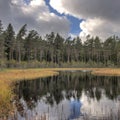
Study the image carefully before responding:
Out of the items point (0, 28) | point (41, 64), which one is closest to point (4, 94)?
point (0, 28)

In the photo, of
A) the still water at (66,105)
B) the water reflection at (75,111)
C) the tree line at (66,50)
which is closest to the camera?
the still water at (66,105)

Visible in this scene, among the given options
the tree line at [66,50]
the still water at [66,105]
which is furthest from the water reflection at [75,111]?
the tree line at [66,50]

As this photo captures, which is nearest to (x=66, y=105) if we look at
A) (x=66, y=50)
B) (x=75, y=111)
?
(x=75, y=111)

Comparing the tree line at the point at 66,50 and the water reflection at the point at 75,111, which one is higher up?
the tree line at the point at 66,50

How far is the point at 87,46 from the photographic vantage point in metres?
134

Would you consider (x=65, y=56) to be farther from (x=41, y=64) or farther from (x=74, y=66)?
(x=41, y=64)

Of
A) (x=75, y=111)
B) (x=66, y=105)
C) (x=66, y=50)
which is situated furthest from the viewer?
(x=66, y=50)

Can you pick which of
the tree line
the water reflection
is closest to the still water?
the water reflection

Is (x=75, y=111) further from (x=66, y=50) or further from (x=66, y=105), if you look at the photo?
(x=66, y=50)

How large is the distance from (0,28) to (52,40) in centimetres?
5220

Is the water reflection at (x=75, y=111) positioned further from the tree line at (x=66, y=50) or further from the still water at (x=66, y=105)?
the tree line at (x=66, y=50)

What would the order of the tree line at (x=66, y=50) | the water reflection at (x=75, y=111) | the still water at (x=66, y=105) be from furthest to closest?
the tree line at (x=66, y=50), the water reflection at (x=75, y=111), the still water at (x=66, y=105)

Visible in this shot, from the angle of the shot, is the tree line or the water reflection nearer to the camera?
the water reflection

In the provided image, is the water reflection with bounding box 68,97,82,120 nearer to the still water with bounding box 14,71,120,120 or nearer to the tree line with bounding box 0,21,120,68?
the still water with bounding box 14,71,120,120
